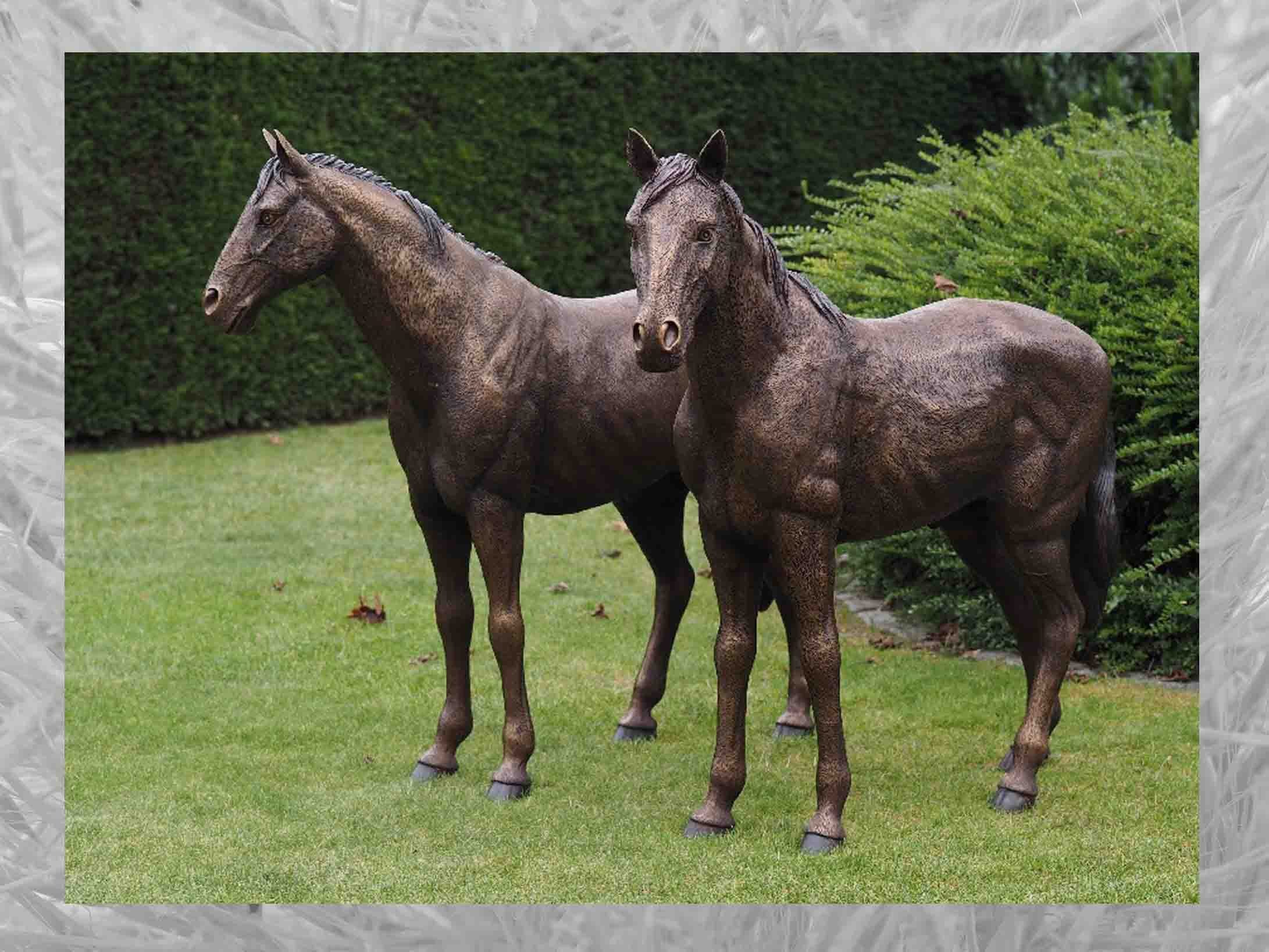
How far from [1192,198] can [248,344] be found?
298 inches

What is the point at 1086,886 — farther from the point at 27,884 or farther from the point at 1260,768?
the point at 27,884

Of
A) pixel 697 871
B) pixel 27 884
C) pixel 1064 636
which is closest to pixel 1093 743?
pixel 1064 636

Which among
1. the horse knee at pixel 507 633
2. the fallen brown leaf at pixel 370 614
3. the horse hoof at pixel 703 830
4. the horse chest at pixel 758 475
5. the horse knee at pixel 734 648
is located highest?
the horse chest at pixel 758 475

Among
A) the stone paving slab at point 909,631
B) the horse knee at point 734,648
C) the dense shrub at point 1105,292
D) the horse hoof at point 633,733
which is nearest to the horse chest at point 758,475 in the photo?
the horse knee at point 734,648

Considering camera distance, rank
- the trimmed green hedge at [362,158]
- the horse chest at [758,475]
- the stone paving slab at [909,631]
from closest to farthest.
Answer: the horse chest at [758,475]
the stone paving slab at [909,631]
the trimmed green hedge at [362,158]

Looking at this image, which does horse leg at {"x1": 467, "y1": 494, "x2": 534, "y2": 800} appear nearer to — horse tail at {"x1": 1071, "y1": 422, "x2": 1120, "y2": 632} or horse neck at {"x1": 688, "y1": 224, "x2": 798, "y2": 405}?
horse neck at {"x1": 688, "y1": 224, "x2": 798, "y2": 405}

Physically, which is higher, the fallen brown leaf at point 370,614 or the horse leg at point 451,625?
the horse leg at point 451,625

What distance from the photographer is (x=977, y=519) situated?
20.6 feet

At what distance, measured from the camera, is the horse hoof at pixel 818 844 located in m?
5.54

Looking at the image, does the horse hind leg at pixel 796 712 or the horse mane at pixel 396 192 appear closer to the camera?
the horse mane at pixel 396 192

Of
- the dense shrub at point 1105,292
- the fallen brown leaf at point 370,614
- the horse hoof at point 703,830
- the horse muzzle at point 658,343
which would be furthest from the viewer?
the fallen brown leaf at point 370,614

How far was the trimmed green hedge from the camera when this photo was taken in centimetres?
1217

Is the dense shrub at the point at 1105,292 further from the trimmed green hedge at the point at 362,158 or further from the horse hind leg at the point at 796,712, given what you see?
the trimmed green hedge at the point at 362,158

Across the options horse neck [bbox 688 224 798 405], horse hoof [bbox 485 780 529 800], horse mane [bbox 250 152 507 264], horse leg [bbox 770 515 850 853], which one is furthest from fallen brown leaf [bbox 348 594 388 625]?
horse neck [bbox 688 224 798 405]
